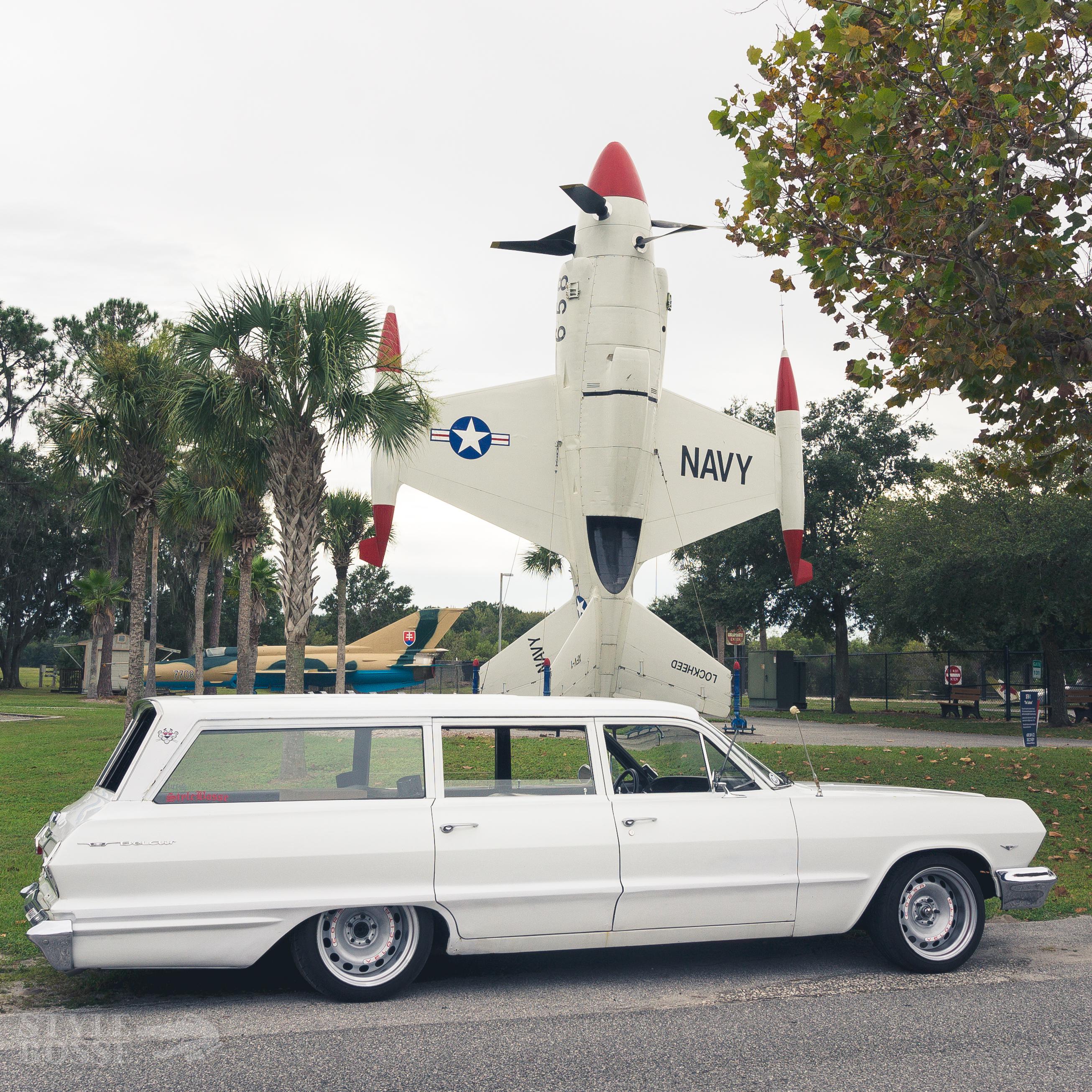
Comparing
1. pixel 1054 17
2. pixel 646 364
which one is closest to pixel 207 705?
pixel 1054 17

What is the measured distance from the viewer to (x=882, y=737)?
22.2m

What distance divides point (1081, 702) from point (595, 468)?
18401mm

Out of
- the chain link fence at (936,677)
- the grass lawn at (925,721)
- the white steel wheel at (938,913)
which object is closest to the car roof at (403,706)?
the white steel wheel at (938,913)

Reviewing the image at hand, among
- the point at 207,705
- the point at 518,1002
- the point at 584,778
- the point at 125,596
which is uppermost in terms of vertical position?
the point at 125,596

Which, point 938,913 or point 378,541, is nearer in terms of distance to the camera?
point 938,913

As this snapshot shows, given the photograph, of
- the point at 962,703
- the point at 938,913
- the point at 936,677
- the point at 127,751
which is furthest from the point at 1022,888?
the point at 936,677

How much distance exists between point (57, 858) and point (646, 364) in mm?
15685

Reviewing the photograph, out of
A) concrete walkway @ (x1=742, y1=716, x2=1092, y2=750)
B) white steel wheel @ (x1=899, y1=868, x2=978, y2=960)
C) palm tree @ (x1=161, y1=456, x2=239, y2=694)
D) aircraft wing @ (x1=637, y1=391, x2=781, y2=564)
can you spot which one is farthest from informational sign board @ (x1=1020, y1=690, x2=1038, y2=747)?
palm tree @ (x1=161, y1=456, x2=239, y2=694)

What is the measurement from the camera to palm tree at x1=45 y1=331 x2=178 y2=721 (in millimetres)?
22531

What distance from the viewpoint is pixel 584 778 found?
582cm

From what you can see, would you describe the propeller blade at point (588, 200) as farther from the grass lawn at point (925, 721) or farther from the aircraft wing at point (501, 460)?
the grass lawn at point (925, 721)

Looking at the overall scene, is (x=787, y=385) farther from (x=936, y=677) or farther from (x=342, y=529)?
(x=936, y=677)

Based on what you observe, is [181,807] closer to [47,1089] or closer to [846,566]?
[47,1089]

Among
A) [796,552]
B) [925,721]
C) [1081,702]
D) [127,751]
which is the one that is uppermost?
[796,552]
